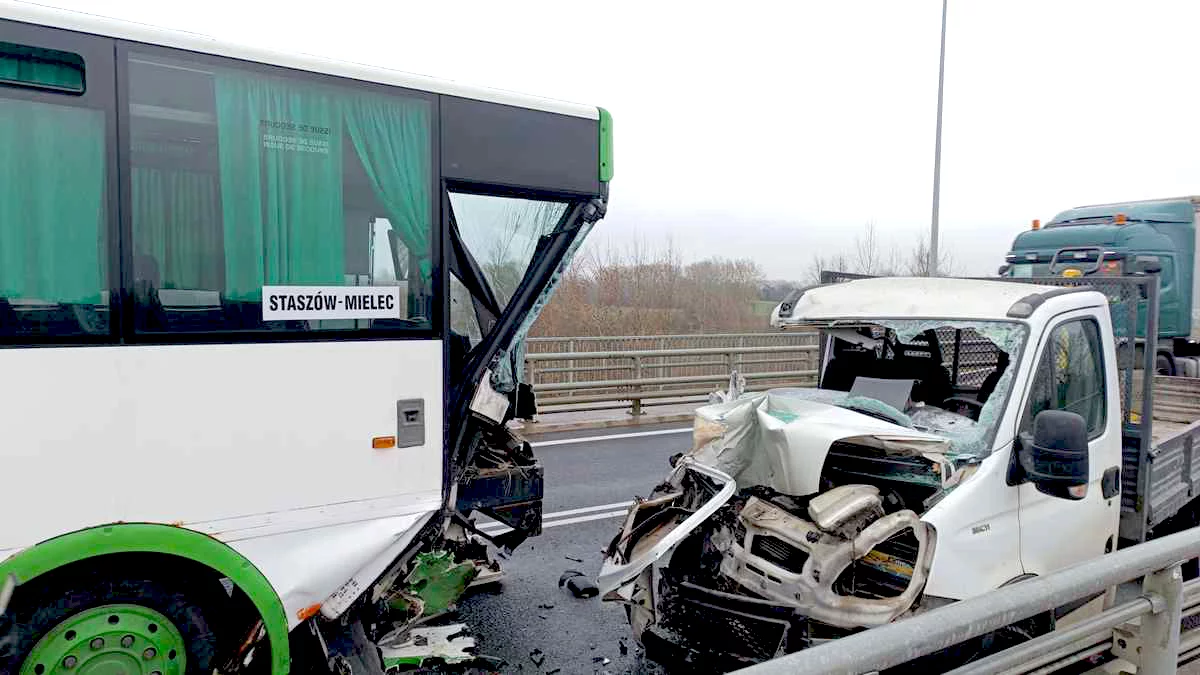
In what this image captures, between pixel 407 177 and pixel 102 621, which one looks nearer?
pixel 102 621

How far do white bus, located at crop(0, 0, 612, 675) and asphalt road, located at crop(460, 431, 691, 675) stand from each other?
39.7 inches

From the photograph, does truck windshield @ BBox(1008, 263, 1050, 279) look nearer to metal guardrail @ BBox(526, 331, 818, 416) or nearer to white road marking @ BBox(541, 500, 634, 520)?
metal guardrail @ BBox(526, 331, 818, 416)

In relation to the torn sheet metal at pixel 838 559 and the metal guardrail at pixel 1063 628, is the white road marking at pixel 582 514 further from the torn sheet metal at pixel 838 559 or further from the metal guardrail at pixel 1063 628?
the metal guardrail at pixel 1063 628

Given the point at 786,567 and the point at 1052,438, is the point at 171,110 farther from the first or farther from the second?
the point at 1052,438

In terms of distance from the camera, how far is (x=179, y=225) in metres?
3.26

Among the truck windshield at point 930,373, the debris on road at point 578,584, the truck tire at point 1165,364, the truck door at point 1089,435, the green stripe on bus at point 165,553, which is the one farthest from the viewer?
the truck tire at point 1165,364

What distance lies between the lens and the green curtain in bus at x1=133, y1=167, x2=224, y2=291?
3.19m

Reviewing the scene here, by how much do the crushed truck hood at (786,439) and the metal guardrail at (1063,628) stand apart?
82 cm

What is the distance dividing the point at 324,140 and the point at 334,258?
1.79ft

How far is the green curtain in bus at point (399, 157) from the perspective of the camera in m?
Result: 3.67

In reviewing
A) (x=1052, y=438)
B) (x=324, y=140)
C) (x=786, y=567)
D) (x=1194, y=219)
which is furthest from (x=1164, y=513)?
(x=1194, y=219)

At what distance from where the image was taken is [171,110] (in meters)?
3.23

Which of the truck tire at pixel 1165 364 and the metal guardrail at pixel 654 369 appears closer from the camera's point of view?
the truck tire at pixel 1165 364

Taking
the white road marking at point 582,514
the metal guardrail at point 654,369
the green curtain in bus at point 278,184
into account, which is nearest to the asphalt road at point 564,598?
the white road marking at point 582,514
